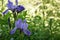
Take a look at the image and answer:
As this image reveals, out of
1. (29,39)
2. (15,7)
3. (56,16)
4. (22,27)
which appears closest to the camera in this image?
(22,27)

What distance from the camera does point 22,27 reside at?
2.20 metres

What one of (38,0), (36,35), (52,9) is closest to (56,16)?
(52,9)

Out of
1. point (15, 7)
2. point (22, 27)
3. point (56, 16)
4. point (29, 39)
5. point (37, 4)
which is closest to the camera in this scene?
point (22, 27)

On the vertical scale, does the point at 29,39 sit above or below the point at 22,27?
below

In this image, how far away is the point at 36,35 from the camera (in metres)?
2.60

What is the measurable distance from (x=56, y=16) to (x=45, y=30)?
952 mm

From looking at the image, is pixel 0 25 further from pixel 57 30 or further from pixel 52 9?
pixel 52 9

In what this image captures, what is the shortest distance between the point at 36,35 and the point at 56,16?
109 centimetres

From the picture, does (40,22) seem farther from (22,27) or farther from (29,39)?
(22,27)

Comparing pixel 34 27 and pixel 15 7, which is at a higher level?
pixel 15 7

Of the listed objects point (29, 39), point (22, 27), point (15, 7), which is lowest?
point (29, 39)

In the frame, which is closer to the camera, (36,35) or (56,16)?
(36,35)

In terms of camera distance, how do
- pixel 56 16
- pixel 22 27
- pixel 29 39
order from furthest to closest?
pixel 56 16, pixel 29 39, pixel 22 27

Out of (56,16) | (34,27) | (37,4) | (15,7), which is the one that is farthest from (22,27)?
(37,4)
